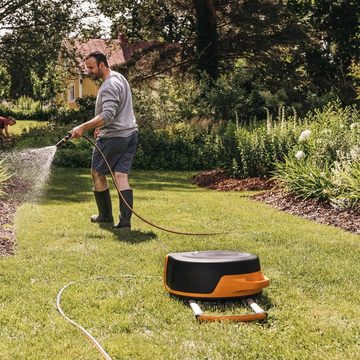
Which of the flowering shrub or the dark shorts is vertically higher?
the dark shorts

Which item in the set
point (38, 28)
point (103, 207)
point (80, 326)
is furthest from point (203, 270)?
point (38, 28)

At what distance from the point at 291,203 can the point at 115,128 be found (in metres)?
2.75

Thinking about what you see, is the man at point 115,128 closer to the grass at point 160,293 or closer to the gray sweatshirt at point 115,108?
the gray sweatshirt at point 115,108

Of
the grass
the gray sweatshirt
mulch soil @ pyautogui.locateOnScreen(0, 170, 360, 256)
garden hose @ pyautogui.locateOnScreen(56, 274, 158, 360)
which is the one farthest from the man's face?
garden hose @ pyautogui.locateOnScreen(56, 274, 158, 360)

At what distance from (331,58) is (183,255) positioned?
19.0m

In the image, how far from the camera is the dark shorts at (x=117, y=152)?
19.1 feet

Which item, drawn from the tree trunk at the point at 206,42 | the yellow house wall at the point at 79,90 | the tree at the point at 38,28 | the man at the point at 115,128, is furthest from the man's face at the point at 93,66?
the yellow house wall at the point at 79,90

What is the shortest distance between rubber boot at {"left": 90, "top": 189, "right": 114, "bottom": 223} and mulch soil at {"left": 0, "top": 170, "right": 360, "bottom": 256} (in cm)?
86

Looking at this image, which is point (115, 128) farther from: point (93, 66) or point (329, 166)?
point (329, 166)

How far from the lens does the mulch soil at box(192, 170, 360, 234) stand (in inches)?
247

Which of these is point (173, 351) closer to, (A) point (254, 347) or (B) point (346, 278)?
(A) point (254, 347)

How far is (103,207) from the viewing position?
613 centimetres

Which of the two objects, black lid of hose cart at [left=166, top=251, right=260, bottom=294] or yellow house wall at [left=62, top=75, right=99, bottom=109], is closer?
black lid of hose cart at [left=166, top=251, right=260, bottom=294]

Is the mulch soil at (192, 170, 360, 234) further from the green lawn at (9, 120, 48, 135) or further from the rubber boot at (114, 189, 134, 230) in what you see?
the green lawn at (9, 120, 48, 135)
